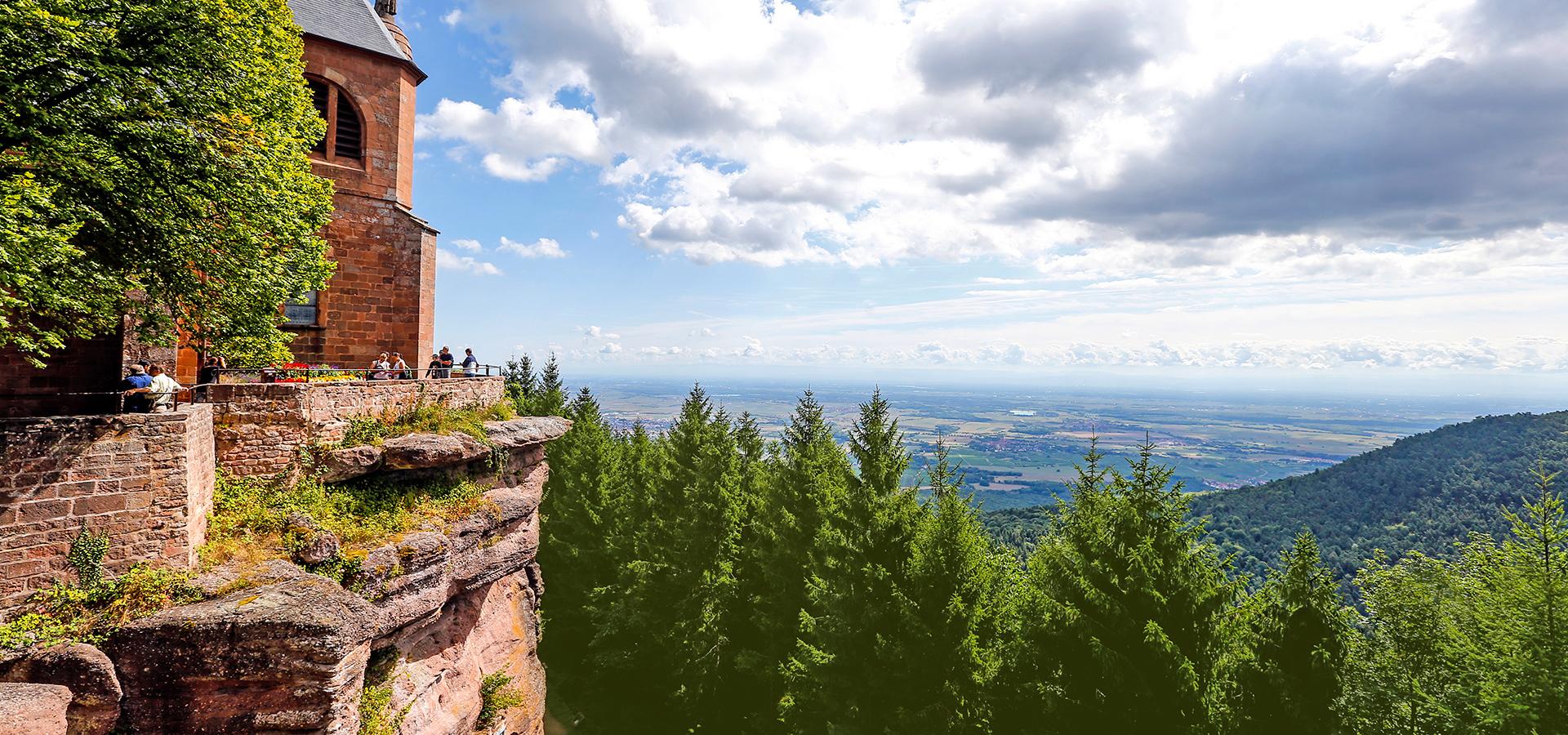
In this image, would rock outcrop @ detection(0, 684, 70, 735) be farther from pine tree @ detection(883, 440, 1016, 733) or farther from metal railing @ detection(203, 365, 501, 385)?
pine tree @ detection(883, 440, 1016, 733)

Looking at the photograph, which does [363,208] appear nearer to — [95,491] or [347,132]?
[347,132]

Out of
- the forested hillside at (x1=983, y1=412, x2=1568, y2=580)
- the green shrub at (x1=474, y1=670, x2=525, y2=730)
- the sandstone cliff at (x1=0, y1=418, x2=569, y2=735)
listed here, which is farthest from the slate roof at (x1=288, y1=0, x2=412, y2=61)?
the forested hillside at (x1=983, y1=412, x2=1568, y2=580)

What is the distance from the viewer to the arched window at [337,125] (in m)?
20.9

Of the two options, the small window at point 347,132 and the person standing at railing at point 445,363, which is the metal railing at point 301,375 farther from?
the small window at point 347,132

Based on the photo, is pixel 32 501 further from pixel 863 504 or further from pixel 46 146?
pixel 863 504

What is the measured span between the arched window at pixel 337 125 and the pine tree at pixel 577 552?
16.1 m

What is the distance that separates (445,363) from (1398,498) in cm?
10599

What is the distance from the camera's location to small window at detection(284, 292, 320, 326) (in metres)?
19.8

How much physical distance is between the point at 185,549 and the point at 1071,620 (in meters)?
15.7

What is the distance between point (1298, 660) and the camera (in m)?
11.2

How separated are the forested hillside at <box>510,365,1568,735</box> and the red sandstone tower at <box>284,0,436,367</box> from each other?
40.0 ft

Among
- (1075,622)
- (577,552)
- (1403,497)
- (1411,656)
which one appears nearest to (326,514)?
(1075,622)

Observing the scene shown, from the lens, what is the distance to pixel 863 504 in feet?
55.2

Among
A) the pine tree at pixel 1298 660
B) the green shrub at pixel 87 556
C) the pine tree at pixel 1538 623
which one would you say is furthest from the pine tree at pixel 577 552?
the pine tree at pixel 1538 623
